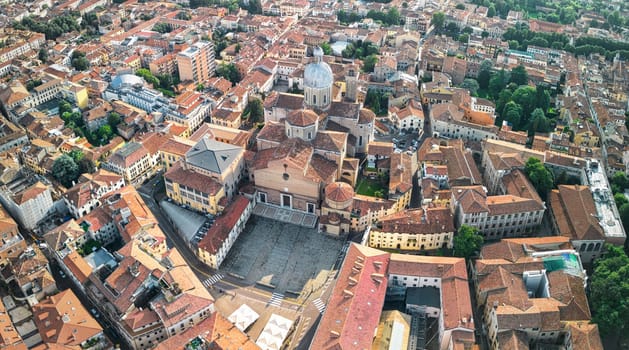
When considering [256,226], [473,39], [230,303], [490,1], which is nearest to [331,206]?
[256,226]

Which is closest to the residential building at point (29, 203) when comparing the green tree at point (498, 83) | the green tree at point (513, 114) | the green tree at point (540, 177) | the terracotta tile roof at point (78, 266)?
the terracotta tile roof at point (78, 266)

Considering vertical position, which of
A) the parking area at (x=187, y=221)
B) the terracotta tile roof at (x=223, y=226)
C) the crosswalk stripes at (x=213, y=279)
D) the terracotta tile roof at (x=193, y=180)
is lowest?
the crosswalk stripes at (x=213, y=279)

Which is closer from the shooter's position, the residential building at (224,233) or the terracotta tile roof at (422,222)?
the residential building at (224,233)

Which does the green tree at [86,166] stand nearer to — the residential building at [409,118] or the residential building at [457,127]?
the residential building at [409,118]

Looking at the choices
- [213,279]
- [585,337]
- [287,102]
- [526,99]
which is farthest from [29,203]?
[526,99]

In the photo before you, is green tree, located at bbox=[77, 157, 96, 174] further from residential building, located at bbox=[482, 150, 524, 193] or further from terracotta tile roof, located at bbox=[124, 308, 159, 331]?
residential building, located at bbox=[482, 150, 524, 193]

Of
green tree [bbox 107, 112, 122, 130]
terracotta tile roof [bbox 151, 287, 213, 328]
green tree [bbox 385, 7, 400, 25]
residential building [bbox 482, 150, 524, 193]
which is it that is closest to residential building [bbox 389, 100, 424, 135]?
residential building [bbox 482, 150, 524, 193]

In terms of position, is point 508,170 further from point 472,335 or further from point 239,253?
point 239,253
